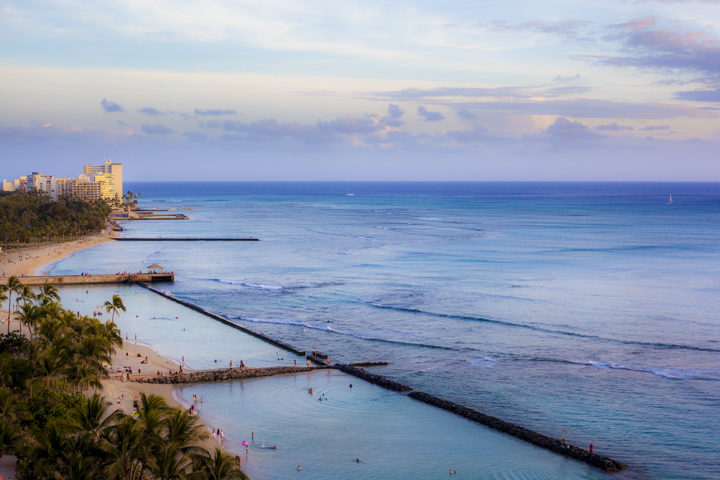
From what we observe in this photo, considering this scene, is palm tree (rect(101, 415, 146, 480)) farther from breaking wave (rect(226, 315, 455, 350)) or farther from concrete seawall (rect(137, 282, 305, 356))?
breaking wave (rect(226, 315, 455, 350))

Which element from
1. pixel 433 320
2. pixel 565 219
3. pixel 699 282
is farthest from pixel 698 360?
pixel 565 219

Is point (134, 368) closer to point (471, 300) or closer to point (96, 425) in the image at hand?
point (96, 425)

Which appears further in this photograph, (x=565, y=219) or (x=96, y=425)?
(x=565, y=219)

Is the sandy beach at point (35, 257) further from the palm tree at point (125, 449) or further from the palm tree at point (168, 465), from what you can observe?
the palm tree at point (168, 465)

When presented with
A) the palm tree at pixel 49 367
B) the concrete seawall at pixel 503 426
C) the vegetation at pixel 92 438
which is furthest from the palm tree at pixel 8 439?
the concrete seawall at pixel 503 426

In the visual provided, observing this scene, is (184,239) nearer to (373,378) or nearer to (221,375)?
(221,375)

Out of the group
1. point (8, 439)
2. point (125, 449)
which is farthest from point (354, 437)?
point (8, 439)
